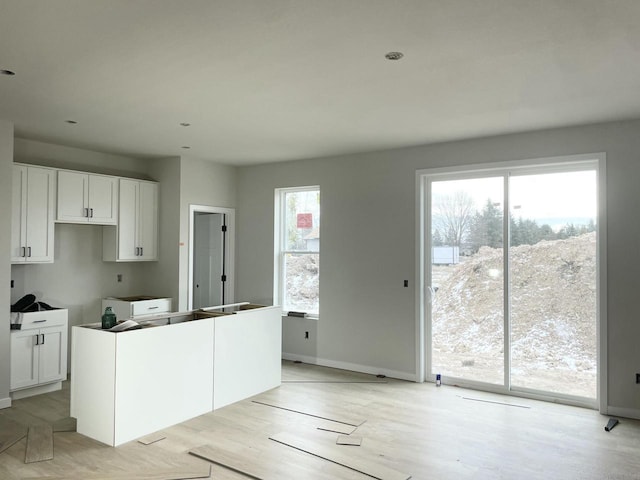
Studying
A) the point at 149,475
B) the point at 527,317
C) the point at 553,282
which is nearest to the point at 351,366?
the point at 527,317

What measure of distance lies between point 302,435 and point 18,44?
3.35 metres

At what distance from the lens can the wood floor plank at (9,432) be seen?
386 cm

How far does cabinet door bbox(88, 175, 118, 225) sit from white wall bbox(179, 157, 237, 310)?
819 millimetres

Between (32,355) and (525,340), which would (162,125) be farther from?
(525,340)

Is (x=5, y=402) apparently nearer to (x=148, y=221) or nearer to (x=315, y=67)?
(x=148, y=221)

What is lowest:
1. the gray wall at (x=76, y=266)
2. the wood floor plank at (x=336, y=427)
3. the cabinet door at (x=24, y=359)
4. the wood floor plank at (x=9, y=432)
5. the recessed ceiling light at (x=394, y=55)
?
the wood floor plank at (x=9, y=432)

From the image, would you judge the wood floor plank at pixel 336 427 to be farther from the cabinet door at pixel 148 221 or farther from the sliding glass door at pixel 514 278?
the cabinet door at pixel 148 221

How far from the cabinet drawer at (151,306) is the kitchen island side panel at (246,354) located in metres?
1.71

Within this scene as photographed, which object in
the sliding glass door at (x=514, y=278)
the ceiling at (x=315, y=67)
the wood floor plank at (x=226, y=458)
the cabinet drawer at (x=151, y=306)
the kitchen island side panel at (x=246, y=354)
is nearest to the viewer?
the ceiling at (x=315, y=67)

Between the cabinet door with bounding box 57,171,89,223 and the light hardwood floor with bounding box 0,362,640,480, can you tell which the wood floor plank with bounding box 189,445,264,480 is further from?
the cabinet door with bounding box 57,171,89,223

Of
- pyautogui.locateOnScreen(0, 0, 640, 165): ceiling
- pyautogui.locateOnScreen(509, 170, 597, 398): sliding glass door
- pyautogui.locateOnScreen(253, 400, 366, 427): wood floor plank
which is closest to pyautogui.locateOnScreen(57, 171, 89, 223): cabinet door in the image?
pyautogui.locateOnScreen(0, 0, 640, 165): ceiling

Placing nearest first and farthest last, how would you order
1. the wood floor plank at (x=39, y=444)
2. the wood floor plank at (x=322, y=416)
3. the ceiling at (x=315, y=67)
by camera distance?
the ceiling at (x=315, y=67) → the wood floor plank at (x=39, y=444) → the wood floor plank at (x=322, y=416)

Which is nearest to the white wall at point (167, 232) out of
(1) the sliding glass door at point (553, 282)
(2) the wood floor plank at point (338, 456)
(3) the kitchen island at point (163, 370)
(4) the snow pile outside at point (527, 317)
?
(3) the kitchen island at point (163, 370)

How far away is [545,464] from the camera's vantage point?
355 cm
